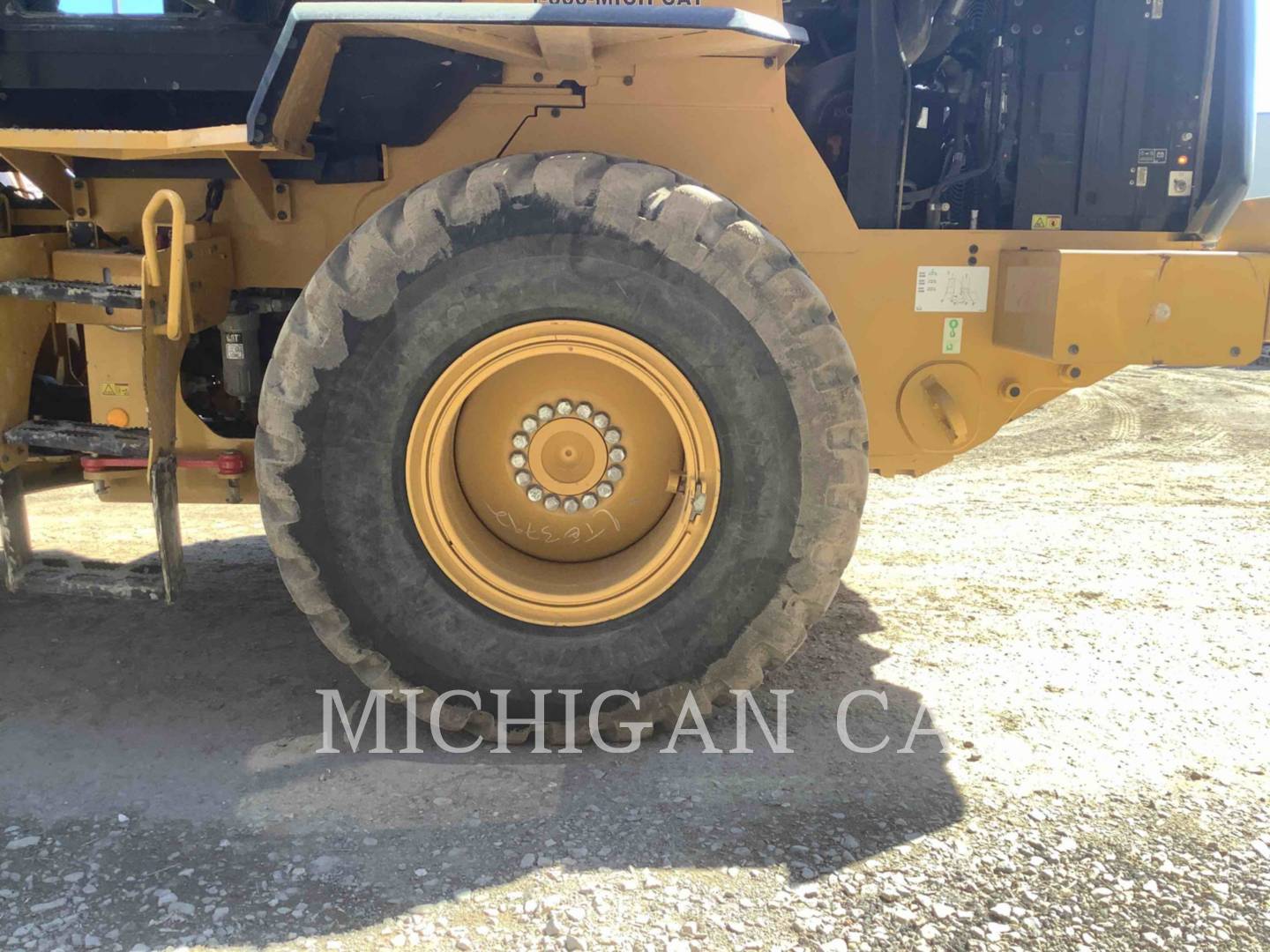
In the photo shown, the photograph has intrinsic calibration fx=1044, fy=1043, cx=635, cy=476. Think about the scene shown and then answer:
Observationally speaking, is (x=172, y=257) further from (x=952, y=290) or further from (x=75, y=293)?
(x=952, y=290)

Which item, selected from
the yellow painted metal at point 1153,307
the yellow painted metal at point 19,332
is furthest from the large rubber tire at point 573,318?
the yellow painted metal at point 19,332

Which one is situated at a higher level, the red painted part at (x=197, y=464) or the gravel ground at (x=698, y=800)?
the red painted part at (x=197, y=464)

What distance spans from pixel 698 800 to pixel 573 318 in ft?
4.34

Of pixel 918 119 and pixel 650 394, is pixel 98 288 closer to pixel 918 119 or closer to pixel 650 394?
pixel 650 394

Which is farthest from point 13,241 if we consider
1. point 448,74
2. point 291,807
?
point 291,807

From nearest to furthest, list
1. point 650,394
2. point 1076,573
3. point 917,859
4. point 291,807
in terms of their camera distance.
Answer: point 917,859 < point 291,807 < point 650,394 < point 1076,573

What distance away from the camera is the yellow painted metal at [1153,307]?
3.08 m

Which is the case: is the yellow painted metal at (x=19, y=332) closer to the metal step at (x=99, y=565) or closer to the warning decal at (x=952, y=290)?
the metal step at (x=99, y=565)

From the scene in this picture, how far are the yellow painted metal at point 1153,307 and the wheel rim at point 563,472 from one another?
1177mm

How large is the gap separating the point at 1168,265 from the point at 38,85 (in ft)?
11.6

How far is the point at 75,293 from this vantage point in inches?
122

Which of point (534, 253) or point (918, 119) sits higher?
point (918, 119)

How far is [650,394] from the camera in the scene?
3070 mm

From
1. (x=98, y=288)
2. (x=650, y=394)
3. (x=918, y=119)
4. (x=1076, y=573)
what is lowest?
(x=1076, y=573)
